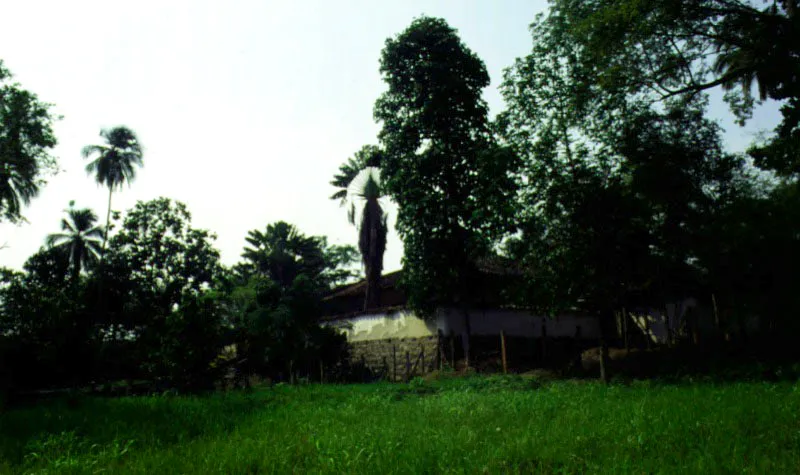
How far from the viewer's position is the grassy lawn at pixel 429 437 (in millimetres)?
5891

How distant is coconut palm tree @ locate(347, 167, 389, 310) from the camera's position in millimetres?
33406

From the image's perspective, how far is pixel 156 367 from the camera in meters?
15.6

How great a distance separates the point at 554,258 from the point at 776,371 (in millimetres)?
6434

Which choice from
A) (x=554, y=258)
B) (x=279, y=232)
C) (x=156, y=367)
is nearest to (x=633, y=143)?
(x=554, y=258)

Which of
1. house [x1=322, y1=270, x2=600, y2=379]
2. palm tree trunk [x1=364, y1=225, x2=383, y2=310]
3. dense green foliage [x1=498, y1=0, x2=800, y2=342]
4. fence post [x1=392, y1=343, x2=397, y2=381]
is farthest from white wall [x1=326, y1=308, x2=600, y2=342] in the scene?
dense green foliage [x1=498, y1=0, x2=800, y2=342]

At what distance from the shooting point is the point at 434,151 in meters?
25.2

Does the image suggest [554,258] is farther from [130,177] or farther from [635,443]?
[130,177]

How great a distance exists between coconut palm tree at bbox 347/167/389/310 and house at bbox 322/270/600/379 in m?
3.09

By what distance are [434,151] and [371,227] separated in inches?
433

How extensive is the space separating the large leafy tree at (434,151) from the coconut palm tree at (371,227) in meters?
7.60

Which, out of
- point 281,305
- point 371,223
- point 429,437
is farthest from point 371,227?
point 429,437

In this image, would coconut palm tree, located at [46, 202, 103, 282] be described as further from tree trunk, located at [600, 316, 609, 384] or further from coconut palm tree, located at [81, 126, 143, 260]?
tree trunk, located at [600, 316, 609, 384]

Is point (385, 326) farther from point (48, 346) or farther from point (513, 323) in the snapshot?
point (48, 346)

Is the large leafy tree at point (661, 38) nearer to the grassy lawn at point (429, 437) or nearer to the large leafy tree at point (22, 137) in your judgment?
the grassy lawn at point (429, 437)
